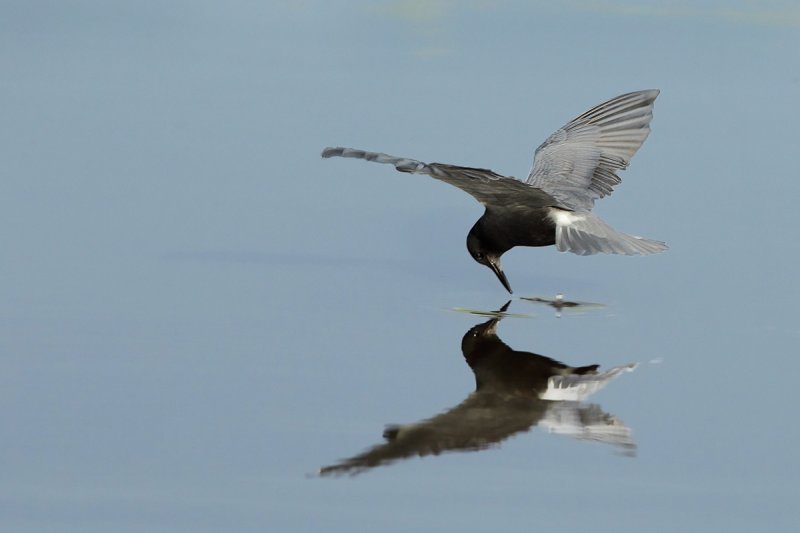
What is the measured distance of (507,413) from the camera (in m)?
4.12

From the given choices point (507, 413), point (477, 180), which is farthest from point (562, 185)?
point (507, 413)

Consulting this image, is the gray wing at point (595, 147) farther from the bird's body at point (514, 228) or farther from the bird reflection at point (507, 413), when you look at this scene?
the bird reflection at point (507, 413)

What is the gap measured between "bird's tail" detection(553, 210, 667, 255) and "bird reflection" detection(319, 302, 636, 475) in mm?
1048

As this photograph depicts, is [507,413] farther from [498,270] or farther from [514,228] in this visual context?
[514,228]

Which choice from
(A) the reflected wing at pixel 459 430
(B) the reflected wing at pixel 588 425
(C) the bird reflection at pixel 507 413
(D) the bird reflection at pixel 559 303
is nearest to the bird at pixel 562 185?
(D) the bird reflection at pixel 559 303

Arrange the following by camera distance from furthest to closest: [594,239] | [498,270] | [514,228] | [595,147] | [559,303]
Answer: [595,147] → [514,228] → [498,270] → [594,239] → [559,303]

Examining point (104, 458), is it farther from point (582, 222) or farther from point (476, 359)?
point (582, 222)

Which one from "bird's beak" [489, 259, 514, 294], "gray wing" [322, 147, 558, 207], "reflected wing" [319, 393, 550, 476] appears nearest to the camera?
"reflected wing" [319, 393, 550, 476]

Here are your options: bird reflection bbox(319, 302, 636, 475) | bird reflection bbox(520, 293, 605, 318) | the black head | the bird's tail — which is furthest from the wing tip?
the black head

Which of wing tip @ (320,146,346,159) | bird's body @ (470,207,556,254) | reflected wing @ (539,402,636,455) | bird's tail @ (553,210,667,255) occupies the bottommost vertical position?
reflected wing @ (539,402,636,455)

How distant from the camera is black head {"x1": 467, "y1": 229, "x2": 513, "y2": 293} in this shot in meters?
6.17

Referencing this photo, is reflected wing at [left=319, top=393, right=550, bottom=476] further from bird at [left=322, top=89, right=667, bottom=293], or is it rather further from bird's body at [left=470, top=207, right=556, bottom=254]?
bird's body at [left=470, top=207, right=556, bottom=254]

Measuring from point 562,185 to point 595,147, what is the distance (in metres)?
0.54

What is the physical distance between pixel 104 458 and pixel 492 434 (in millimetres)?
1121
